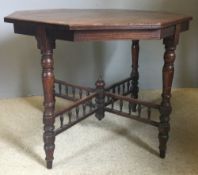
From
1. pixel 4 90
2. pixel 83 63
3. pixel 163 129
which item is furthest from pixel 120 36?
pixel 4 90

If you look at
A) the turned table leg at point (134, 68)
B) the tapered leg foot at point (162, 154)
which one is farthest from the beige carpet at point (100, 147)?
the turned table leg at point (134, 68)

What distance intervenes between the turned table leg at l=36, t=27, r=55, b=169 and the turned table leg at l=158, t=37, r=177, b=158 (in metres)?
0.41

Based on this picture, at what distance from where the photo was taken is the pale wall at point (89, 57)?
6.17 feet

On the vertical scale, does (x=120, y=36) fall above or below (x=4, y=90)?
above

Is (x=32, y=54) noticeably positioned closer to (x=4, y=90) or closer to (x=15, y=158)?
(x=4, y=90)

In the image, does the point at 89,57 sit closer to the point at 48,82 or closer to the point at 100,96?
the point at 100,96

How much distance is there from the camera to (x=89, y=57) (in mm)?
1994

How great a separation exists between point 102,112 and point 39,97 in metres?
0.54

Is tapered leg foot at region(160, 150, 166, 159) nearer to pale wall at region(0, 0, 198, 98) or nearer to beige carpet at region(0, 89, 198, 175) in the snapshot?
beige carpet at region(0, 89, 198, 175)

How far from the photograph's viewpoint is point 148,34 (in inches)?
42.4

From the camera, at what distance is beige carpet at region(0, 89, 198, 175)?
1214mm

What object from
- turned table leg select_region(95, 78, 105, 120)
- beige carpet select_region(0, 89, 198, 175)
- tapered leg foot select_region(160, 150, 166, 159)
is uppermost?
turned table leg select_region(95, 78, 105, 120)

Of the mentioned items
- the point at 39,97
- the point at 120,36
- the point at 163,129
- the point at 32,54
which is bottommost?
the point at 39,97

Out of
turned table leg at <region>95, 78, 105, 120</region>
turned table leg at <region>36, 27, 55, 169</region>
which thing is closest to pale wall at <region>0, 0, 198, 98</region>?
turned table leg at <region>95, 78, 105, 120</region>
